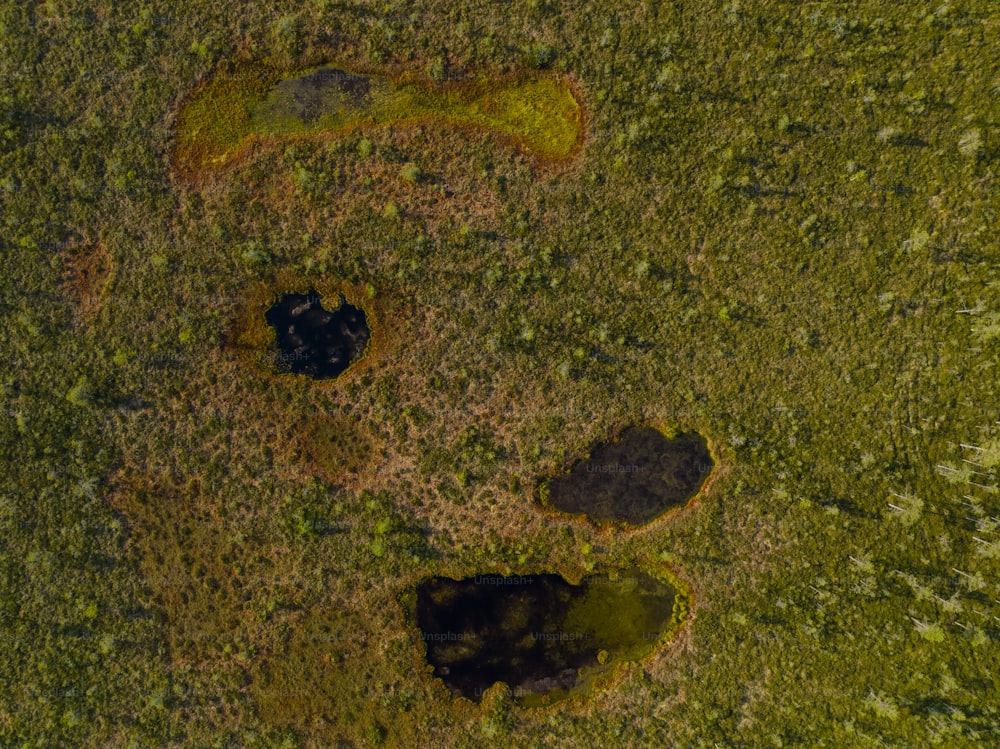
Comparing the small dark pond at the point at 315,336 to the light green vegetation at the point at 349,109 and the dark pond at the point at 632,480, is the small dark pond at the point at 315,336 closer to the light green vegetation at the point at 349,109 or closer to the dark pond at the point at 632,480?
the light green vegetation at the point at 349,109

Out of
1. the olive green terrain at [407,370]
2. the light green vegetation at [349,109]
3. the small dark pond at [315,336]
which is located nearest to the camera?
the olive green terrain at [407,370]

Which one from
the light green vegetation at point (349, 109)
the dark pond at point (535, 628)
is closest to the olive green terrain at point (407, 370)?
the light green vegetation at point (349, 109)

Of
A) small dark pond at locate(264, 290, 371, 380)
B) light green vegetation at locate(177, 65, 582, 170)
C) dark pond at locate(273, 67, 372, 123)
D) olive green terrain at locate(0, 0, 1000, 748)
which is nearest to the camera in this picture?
olive green terrain at locate(0, 0, 1000, 748)

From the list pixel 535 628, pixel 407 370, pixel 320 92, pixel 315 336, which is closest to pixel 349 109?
pixel 320 92

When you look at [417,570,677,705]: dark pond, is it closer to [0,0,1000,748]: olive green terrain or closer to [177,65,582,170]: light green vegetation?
[0,0,1000,748]: olive green terrain

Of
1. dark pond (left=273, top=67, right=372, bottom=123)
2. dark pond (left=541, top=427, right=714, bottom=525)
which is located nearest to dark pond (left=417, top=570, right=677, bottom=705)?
dark pond (left=541, top=427, right=714, bottom=525)

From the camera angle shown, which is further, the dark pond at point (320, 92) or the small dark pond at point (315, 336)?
the small dark pond at point (315, 336)

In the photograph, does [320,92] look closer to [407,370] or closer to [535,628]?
[407,370]
